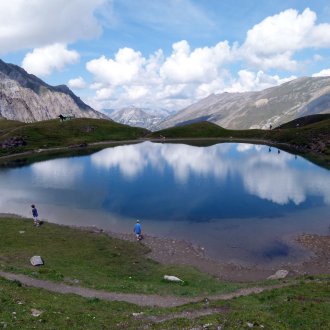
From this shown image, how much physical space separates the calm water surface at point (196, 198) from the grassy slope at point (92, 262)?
757 cm

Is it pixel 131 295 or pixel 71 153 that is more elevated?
pixel 71 153

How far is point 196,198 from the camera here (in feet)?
268

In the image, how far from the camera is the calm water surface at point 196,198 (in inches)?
2269

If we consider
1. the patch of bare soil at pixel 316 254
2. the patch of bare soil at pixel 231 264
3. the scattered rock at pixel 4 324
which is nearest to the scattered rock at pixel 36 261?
the patch of bare soil at pixel 231 264

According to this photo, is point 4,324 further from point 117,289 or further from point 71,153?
point 71,153

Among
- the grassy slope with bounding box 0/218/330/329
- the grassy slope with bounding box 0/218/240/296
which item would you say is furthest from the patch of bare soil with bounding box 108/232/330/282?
the grassy slope with bounding box 0/218/330/329

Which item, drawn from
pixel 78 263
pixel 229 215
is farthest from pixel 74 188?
pixel 78 263

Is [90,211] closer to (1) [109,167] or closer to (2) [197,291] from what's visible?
(2) [197,291]

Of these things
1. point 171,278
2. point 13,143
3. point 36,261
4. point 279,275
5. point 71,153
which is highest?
point 13,143

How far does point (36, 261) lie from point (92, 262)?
6.84 metres

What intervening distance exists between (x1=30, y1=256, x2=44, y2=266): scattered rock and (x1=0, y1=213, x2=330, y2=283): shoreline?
14.5 m

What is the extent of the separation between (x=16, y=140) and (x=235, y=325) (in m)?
182

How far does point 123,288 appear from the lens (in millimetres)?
34906

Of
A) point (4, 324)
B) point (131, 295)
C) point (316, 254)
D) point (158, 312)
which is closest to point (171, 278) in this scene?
point (131, 295)
